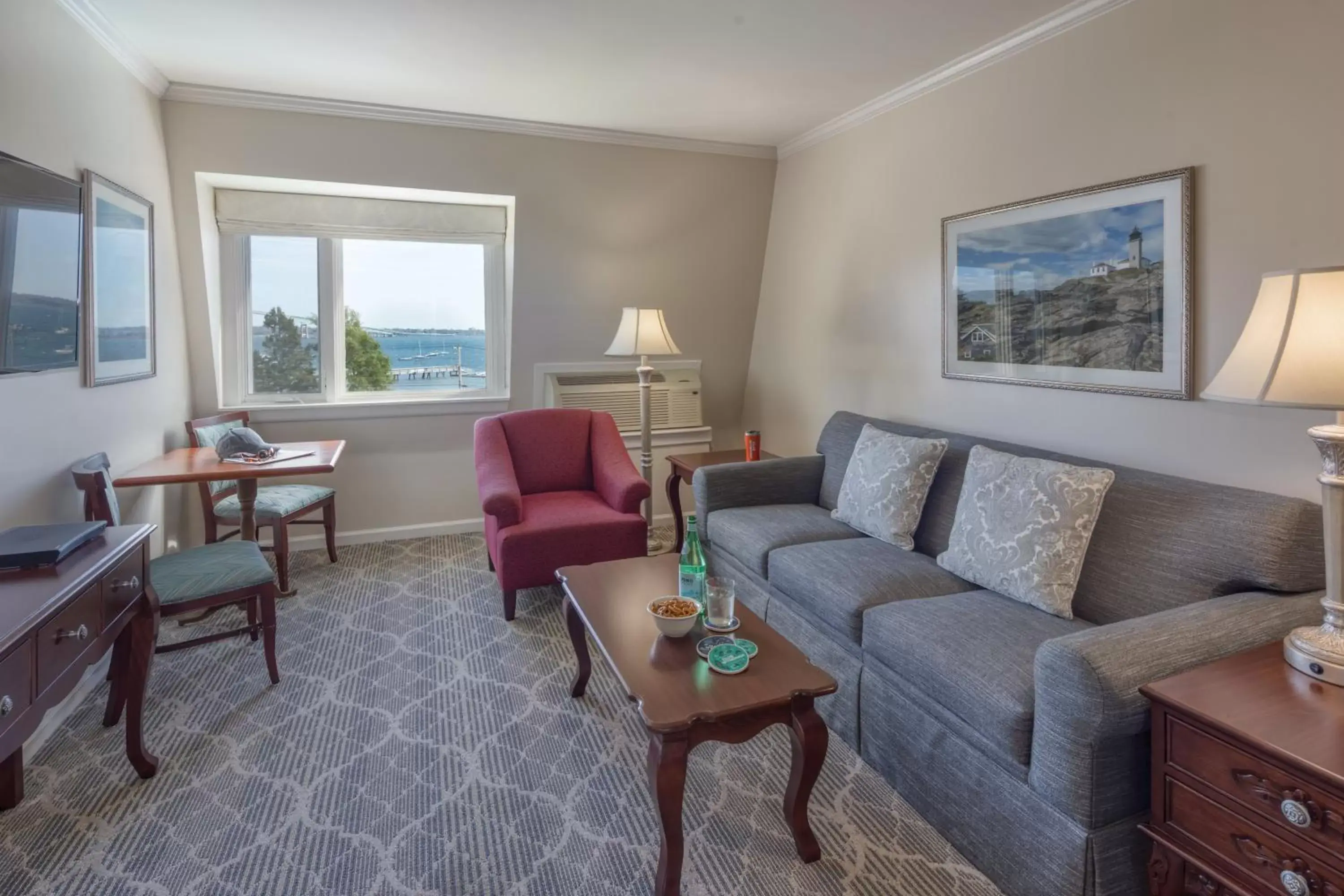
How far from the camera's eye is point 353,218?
411 centimetres

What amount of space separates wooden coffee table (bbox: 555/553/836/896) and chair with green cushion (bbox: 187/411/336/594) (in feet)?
6.82

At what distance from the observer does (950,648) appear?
1917 mm

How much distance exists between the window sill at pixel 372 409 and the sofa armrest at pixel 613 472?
91cm

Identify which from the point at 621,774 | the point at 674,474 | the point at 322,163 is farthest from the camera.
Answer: the point at 674,474

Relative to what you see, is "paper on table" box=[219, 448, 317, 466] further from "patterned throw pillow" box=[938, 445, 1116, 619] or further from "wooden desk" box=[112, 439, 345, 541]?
"patterned throw pillow" box=[938, 445, 1116, 619]

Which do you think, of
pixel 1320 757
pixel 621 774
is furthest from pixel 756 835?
pixel 1320 757

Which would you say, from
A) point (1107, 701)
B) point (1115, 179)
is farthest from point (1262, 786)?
point (1115, 179)

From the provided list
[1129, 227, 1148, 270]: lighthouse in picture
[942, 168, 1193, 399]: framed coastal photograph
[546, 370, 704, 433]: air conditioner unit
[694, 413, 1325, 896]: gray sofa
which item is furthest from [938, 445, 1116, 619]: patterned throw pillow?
[546, 370, 704, 433]: air conditioner unit

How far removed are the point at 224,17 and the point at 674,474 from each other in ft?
9.51

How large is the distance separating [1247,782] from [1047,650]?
0.39 meters

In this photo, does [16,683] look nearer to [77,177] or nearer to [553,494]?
[77,177]

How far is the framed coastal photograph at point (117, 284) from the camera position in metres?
2.65

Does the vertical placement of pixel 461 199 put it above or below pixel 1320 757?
above

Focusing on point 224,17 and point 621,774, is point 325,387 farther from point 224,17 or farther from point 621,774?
point 621,774
